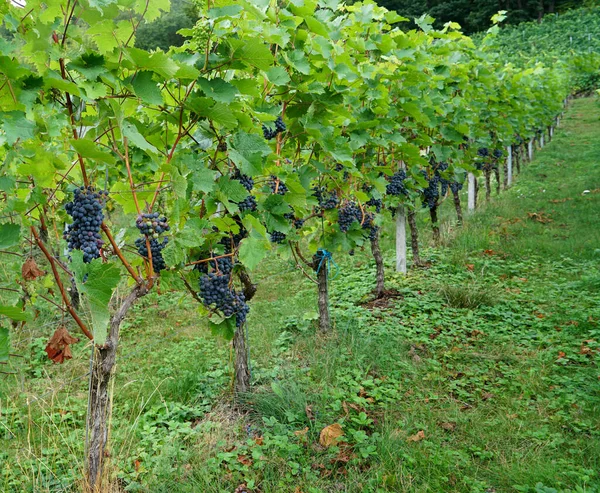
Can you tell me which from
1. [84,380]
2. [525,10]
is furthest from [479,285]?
[525,10]

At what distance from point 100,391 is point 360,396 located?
6.52ft

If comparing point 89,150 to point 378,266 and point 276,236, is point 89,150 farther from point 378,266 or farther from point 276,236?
point 378,266

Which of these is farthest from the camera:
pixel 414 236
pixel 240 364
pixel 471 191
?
pixel 471 191

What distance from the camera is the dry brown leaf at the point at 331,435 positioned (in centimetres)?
305

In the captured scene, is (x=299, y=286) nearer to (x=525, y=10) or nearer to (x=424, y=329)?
(x=424, y=329)

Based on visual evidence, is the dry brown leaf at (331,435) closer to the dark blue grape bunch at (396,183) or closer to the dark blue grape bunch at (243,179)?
the dark blue grape bunch at (243,179)

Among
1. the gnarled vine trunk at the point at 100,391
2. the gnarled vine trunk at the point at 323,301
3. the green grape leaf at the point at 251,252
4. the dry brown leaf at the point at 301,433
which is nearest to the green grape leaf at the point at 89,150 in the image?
the gnarled vine trunk at the point at 100,391

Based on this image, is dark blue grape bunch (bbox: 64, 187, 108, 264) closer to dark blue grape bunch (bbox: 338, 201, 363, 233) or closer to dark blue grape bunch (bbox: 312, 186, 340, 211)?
dark blue grape bunch (bbox: 312, 186, 340, 211)

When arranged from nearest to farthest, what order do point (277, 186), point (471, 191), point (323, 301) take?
point (277, 186), point (323, 301), point (471, 191)

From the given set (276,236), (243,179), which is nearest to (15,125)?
(243,179)

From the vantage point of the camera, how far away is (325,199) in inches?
164

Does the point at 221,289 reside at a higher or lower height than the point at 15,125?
lower

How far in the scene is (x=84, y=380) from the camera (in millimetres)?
4117

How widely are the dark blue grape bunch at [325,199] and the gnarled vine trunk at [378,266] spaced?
122 centimetres
